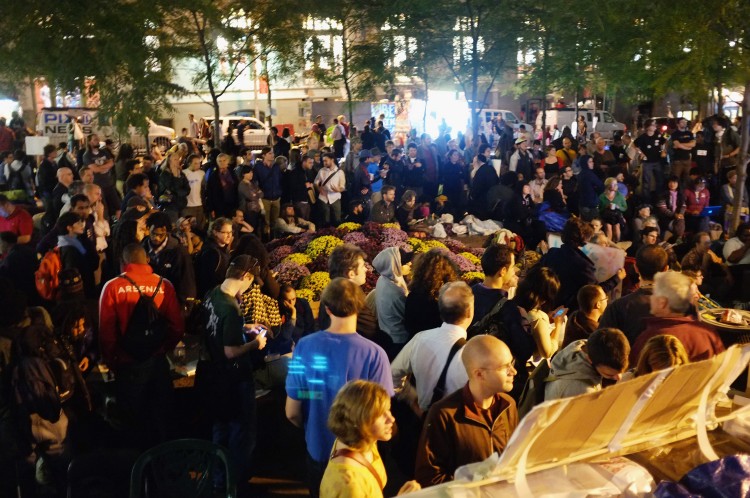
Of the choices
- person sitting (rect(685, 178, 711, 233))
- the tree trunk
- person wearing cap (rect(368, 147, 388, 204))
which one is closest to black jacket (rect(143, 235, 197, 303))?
person wearing cap (rect(368, 147, 388, 204))

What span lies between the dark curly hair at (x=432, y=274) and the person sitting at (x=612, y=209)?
8.22 m

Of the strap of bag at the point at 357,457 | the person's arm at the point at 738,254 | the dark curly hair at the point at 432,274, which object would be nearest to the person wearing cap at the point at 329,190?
the person's arm at the point at 738,254

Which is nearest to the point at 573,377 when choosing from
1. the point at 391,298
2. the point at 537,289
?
the point at 537,289

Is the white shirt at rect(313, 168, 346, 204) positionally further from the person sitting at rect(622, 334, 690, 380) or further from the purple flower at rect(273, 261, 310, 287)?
the person sitting at rect(622, 334, 690, 380)

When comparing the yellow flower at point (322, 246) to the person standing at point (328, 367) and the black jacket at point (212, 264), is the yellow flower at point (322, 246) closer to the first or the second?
the black jacket at point (212, 264)

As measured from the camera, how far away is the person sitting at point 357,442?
140 inches

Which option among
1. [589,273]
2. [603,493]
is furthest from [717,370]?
[589,273]

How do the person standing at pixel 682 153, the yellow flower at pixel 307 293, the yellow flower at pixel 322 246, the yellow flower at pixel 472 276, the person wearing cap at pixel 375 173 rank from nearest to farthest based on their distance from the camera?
the yellow flower at pixel 307 293, the yellow flower at pixel 472 276, the yellow flower at pixel 322 246, the person wearing cap at pixel 375 173, the person standing at pixel 682 153

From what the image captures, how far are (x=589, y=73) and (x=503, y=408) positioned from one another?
23.7 metres

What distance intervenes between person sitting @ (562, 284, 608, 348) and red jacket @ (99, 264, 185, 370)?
2.95 m

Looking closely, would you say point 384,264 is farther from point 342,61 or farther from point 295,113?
point 295,113

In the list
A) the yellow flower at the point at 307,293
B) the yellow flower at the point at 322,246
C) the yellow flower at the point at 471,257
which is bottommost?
the yellow flower at the point at 307,293

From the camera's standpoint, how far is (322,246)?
11805 mm

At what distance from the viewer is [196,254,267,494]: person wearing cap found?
5.59m
